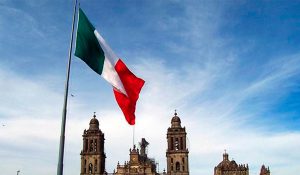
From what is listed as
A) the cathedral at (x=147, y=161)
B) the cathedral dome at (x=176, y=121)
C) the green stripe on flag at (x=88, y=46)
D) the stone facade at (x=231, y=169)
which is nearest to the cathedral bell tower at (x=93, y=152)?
the cathedral at (x=147, y=161)

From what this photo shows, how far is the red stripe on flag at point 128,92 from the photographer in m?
16.1

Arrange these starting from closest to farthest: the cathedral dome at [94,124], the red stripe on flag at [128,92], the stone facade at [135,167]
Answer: the red stripe on flag at [128,92], the stone facade at [135,167], the cathedral dome at [94,124]

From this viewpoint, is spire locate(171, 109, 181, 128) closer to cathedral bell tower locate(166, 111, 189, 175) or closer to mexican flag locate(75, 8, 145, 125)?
cathedral bell tower locate(166, 111, 189, 175)

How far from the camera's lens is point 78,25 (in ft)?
49.6

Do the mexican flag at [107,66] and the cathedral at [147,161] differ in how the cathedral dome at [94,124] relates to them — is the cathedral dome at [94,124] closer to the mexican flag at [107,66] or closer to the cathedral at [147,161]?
the cathedral at [147,161]

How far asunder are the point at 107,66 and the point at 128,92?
1367 mm

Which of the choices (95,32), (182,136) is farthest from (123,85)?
(182,136)

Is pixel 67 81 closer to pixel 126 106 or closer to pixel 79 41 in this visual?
pixel 79 41

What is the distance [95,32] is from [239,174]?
69958 mm

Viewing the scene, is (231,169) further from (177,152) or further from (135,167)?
(135,167)

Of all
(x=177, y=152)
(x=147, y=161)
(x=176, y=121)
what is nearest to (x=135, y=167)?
(x=147, y=161)

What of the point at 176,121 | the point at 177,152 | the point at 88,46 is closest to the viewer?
the point at 88,46

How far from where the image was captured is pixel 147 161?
83062 millimetres

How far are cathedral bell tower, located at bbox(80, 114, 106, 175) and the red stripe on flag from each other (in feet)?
215
